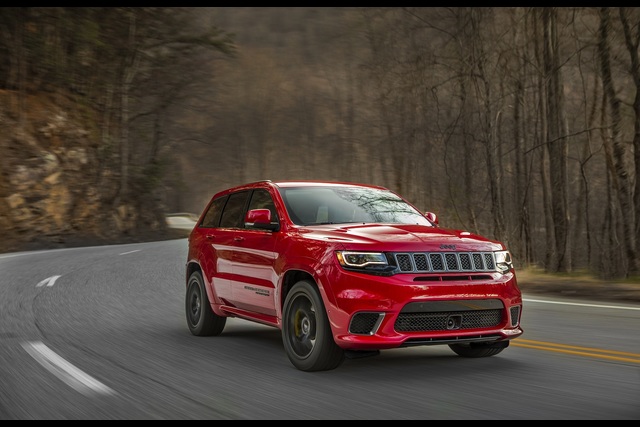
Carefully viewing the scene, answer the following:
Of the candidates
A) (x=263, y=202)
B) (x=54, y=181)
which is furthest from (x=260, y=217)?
(x=54, y=181)

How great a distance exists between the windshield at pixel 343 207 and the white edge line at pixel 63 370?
94.7 inches

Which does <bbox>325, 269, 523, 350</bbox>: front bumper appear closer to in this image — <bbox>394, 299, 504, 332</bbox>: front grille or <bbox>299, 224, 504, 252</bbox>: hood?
<bbox>394, 299, 504, 332</bbox>: front grille

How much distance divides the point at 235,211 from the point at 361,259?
2.87 metres

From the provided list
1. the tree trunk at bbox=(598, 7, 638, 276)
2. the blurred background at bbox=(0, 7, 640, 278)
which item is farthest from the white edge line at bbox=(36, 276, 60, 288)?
the tree trunk at bbox=(598, 7, 638, 276)

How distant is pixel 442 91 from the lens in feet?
74.3

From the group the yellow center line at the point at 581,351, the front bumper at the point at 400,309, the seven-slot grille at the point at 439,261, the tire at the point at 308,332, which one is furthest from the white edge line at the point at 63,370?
the yellow center line at the point at 581,351

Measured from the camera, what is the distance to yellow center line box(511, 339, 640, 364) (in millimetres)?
7035

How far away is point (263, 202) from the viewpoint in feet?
26.7

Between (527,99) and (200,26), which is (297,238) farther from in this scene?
(200,26)

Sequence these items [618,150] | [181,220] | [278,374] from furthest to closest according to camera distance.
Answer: [181,220], [618,150], [278,374]

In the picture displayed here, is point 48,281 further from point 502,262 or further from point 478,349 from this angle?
point 502,262

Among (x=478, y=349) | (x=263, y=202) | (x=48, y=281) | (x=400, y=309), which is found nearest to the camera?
(x=400, y=309)

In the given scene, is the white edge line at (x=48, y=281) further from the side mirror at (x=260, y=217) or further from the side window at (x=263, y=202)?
the side mirror at (x=260, y=217)

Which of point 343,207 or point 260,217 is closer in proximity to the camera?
point 260,217
